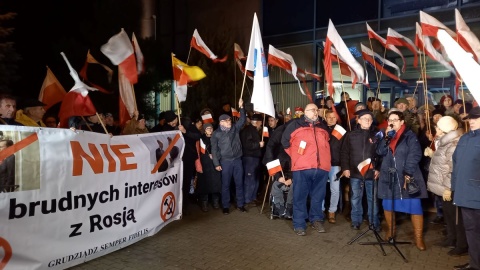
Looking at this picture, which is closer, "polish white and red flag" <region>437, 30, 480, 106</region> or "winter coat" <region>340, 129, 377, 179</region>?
"polish white and red flag" <region>437, 30, 480, 106</region>

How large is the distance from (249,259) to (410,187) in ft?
8.18

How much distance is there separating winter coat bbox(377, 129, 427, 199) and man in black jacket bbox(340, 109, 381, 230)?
1.15 feet

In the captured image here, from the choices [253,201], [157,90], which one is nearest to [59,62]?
[157,90]

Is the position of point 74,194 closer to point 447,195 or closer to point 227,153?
point 227,153

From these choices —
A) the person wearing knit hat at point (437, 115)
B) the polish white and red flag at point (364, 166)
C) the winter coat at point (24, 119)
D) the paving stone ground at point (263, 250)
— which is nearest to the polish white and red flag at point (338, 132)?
the polish white and red flag at point (364, 166)

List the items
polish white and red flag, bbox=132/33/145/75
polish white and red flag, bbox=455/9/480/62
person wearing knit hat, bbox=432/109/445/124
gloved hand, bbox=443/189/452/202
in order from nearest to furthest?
gloved hand, bbox=443/189/452/202 < polish white and red flag, bbox=455/9/480/62 < polish white and red flag, bbox=132/33/145/75 < person wearing knit hat, bbox=432/109/445/124

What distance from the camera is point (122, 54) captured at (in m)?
6.94

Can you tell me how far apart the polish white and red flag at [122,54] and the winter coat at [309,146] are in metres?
A: 2.93

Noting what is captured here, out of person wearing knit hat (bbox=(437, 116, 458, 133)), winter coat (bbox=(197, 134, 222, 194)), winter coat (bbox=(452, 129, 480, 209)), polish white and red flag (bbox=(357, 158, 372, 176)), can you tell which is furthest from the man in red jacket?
winter coat (bbox=(452, 129, 480, 209))

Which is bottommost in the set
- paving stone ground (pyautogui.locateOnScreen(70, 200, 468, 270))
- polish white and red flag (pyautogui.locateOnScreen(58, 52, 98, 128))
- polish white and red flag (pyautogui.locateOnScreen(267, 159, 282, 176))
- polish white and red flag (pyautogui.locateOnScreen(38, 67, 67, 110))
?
paving stone ground (pyautogui.locateOnScreen(70, 200, 468, 270))

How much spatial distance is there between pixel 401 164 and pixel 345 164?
45.7 inches

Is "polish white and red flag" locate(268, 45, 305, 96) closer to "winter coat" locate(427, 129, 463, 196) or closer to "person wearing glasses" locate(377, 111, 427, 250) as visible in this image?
"person wearing glasses" locate(377, 111, 427, 250)

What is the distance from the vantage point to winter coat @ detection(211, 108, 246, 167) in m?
8.00

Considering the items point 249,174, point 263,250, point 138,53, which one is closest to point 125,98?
point 138,53
